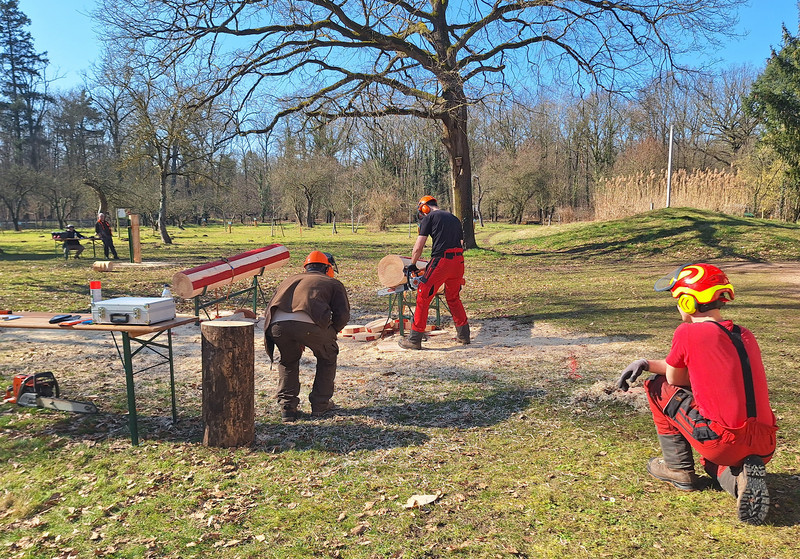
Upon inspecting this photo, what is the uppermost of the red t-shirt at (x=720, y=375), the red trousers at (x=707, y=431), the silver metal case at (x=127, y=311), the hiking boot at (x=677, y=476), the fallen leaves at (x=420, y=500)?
the silver metal case at (x=127, y=311)

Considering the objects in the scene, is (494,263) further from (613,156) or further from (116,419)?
(613,156)

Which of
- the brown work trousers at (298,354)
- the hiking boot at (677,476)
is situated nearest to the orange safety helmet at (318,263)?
the brown work trousers at (298,354)

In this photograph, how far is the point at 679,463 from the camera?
3.56 meters

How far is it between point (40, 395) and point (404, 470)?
12.3 ft

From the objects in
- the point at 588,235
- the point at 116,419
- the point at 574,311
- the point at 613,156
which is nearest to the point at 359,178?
the point at 613,156

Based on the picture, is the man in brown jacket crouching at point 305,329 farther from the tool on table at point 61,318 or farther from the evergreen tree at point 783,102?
the evergreen tree at point 783,102

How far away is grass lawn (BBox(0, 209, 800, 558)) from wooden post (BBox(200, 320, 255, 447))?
15cm

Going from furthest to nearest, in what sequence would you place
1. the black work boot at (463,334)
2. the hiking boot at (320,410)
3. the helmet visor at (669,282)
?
the black work boot at (463,334), the hiking boot at (320,410), the helmet visor at (669,282)

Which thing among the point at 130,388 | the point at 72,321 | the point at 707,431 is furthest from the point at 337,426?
the point at 707,431

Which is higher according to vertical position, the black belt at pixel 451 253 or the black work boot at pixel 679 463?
the black belt at pixel 451 253

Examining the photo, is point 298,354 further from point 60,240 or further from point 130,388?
point 60,240

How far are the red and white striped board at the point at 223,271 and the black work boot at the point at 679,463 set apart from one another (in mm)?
6242

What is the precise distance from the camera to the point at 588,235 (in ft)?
71.1

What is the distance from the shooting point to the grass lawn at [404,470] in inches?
125
